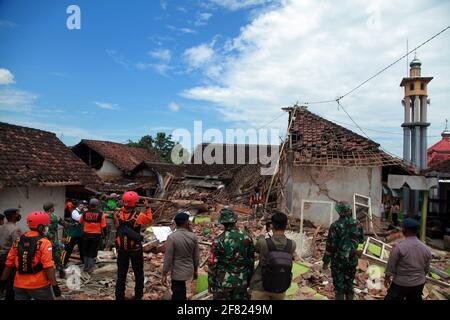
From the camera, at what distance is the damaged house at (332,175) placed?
Result: 484 inches

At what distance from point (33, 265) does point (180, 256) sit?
1817mm

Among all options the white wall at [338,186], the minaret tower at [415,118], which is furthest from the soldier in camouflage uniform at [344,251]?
the minaret tower at [415,118]

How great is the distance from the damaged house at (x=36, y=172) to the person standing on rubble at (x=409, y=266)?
9228 millimetres

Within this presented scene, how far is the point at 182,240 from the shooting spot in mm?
4562

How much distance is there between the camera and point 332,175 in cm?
1262

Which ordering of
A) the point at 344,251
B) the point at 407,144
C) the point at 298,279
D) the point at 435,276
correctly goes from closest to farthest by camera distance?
1. the point at 344,251
2. the point at 298,279
3. the point at 435,276
4. the point at 407,144

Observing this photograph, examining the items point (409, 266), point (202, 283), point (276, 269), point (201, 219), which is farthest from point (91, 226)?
point (201, 219)

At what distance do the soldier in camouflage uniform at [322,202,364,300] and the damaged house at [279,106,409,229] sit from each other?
287 inches

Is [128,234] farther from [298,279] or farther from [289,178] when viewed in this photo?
[289,178]

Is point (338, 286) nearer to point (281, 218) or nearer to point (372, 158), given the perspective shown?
point (281, 218)

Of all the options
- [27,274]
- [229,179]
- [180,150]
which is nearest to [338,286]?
[27,274]

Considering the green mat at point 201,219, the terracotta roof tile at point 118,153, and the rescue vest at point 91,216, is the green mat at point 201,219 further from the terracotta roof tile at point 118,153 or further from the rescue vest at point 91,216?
the terracotta roof tile at point 118,153

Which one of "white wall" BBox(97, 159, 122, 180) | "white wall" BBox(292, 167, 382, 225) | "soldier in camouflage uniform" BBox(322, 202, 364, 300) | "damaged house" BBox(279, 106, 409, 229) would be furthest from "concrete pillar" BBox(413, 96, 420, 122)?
"white wall" BBox(97, 159, 122, 180)
